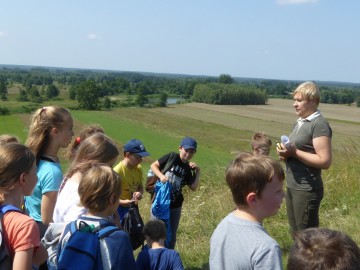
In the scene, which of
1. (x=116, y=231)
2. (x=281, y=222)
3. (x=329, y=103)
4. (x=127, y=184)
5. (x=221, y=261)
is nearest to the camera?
(x=221, y=261)

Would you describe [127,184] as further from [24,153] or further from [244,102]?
[244,102]

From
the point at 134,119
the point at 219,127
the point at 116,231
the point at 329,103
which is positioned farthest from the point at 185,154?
the point at 329,103

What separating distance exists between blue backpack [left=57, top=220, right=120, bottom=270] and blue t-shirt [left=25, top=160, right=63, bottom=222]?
0.72 meters

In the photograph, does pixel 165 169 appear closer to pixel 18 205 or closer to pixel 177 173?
pixel 177 173

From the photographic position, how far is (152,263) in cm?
316

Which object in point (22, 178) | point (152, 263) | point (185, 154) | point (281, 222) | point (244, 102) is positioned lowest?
point (244, 102)

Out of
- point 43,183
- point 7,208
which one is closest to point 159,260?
point 43,183

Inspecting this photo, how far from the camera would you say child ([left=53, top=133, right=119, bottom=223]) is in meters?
2.68

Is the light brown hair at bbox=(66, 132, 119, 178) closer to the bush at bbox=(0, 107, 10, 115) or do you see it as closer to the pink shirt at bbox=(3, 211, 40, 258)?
the pink shirt at bbox=(3, 211, 40, 258)

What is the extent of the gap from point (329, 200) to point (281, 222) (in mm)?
1020

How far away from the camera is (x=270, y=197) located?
2.14 m

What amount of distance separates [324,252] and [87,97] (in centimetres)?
6891

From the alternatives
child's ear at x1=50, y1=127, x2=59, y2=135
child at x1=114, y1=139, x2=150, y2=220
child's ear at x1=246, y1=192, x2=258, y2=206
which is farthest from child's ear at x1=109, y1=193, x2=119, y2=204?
child at x1=114, y1=139, x2=150, y2=220

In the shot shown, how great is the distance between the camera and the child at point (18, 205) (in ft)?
6.73
